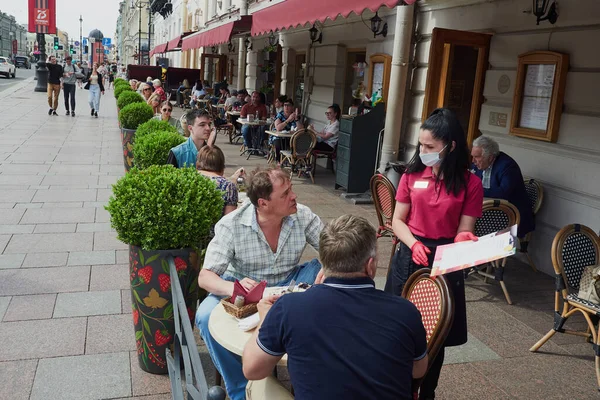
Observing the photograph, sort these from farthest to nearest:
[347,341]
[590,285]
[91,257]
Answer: [91,257]
[590,285]
[347,341]

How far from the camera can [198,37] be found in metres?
17.9

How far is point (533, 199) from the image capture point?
6191mm

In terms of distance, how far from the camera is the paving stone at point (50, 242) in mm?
5894

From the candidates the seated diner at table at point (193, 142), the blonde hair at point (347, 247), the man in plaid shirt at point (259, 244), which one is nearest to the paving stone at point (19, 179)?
the seated diner at table at point (193, 142)

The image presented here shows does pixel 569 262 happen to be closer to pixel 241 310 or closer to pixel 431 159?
pixel 431 159

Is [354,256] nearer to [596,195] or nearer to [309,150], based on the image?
[596,195]

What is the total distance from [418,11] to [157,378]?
6.83m

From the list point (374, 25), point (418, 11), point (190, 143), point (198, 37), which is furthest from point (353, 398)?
point (198, 37)

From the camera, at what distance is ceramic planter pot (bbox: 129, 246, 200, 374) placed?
350 centimetres

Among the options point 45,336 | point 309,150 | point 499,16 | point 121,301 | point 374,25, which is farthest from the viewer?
point 309,150

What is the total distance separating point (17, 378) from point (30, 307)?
44.4 inches

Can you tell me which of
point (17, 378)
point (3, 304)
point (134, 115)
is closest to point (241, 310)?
point (17, 378)

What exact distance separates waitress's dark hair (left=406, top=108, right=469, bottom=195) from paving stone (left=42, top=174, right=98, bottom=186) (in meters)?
7.32

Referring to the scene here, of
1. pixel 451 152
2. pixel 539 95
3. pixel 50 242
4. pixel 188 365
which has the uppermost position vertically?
pixel 539 95
